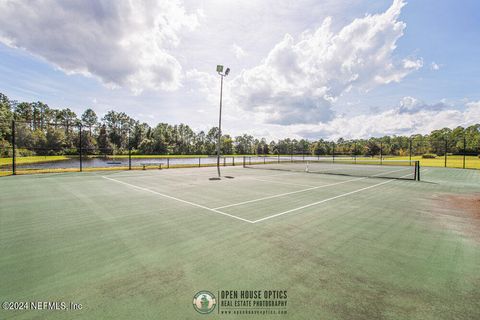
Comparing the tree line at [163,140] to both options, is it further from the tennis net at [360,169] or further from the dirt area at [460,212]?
the dirt area at [460,212]

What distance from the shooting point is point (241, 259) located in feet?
11.5

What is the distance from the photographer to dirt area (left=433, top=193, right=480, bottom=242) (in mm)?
5177

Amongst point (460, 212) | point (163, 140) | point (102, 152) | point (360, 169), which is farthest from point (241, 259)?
point (163, 140)

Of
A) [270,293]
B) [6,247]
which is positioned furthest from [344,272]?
[6,247]

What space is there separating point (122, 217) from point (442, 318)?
6549 millimetres

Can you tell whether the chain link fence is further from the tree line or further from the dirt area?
the dirt area

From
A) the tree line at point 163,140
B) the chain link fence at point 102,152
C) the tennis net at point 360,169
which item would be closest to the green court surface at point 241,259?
the tennis net at point 360,169

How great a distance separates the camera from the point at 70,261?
11.2 feet

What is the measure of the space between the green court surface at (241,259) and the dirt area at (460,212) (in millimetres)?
62

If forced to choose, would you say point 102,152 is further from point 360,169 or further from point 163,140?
point 163,140

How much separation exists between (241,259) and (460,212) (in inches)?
307

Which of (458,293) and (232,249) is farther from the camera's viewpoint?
(232,249)

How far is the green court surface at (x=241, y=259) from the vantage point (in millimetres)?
2447

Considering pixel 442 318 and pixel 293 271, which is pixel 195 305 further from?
pixel 442 318
